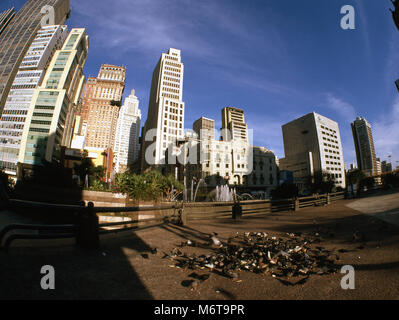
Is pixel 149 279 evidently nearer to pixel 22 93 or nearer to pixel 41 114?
pixel 41 114

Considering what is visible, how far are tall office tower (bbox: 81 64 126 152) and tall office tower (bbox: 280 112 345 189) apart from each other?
118891mm

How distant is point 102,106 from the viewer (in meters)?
142

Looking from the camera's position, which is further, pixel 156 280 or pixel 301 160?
pixel 301 160

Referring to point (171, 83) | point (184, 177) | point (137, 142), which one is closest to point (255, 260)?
point (184, 177)

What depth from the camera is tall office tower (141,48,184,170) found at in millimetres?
76500

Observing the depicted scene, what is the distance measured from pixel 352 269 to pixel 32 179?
→ 30.3 m

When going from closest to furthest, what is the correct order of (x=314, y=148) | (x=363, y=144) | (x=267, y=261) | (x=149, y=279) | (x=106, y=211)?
(x=149, y=279) → (x=267, y=261) → (x=106, y=211) → (x=314, y=148) → (x=363, y=144)

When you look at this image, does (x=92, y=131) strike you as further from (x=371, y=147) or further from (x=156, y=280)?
(x=371, y=147)

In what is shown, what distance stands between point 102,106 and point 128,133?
41.9 metres

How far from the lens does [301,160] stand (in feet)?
346
